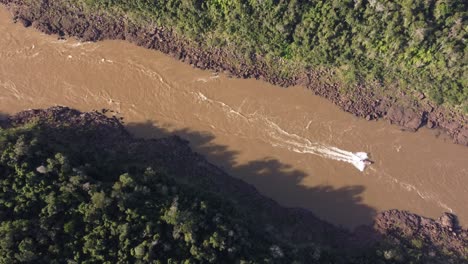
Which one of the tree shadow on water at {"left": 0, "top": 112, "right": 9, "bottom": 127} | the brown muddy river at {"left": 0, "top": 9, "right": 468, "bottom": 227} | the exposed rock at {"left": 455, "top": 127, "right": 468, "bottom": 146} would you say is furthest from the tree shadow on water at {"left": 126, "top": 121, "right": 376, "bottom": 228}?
the tree shadow on water at {"left": 0, "top": 112, "right": 9, "bottom": 127}

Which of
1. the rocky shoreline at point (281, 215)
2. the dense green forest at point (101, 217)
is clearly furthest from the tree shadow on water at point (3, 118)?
the dense green forest at point (101, 217)

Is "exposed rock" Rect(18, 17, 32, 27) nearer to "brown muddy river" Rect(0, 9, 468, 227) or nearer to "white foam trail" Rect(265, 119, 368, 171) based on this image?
"brown muddy river" Rect(0, 9, 468, 227)

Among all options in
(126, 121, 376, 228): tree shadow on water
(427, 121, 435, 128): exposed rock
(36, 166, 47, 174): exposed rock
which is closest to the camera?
(36, 166, 47, 174): exposed rock

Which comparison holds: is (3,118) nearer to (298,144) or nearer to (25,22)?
(25,22)

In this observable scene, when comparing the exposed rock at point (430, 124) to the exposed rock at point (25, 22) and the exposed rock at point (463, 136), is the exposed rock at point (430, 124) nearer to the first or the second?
the exposed rock at point (463, 136)

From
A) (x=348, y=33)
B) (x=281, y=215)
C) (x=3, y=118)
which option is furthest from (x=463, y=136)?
(x=3, y=118)

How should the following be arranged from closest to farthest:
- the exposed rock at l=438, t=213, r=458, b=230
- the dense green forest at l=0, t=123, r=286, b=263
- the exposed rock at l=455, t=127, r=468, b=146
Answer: the dense green forest at l=0, t=123, r=286, b=263 → the exposed rock at l=438, t=213, r=458, b=230 → the exposed rock at l=455, t=127, r=468, b=146
